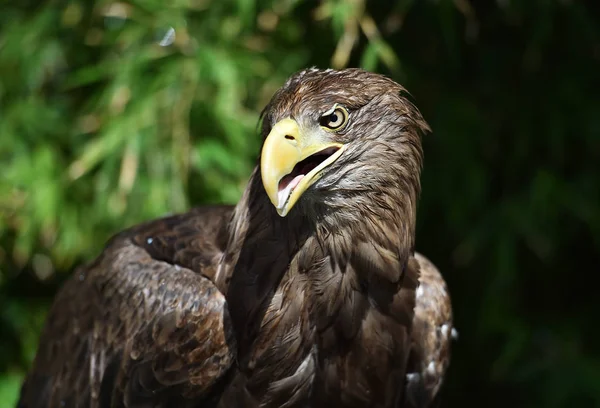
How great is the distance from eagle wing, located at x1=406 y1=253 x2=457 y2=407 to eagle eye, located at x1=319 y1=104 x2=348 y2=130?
2.36ft

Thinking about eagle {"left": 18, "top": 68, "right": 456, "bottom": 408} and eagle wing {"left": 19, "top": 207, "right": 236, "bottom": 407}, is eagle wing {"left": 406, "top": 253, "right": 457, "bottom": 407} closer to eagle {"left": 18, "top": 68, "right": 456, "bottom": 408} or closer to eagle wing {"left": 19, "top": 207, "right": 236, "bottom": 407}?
eagle {"left": 18, "top": 68, "right": 456, "bottom": 408}

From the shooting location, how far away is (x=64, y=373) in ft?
9.69

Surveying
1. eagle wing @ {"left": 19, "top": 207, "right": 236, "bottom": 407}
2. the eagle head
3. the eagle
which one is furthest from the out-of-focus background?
the eagle head

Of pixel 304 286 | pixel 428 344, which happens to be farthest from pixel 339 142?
pixel 428 344

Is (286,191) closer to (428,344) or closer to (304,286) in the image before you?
(304,286)

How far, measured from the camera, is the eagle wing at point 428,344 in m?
2.70

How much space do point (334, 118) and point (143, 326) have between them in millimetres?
887

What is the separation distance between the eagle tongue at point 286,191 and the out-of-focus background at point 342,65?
1927mm

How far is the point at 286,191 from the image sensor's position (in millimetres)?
2148

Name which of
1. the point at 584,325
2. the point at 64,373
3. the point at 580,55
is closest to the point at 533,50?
the point at 580,55

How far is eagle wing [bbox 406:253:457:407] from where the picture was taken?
2695 millimetres

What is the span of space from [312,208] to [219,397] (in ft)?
2.11

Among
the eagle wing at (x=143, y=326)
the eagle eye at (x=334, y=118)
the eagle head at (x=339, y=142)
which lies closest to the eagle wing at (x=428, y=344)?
the eagle head at (x=339, y=142)

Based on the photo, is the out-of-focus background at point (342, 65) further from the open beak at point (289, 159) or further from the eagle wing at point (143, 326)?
the open beak at point (289, 159)
